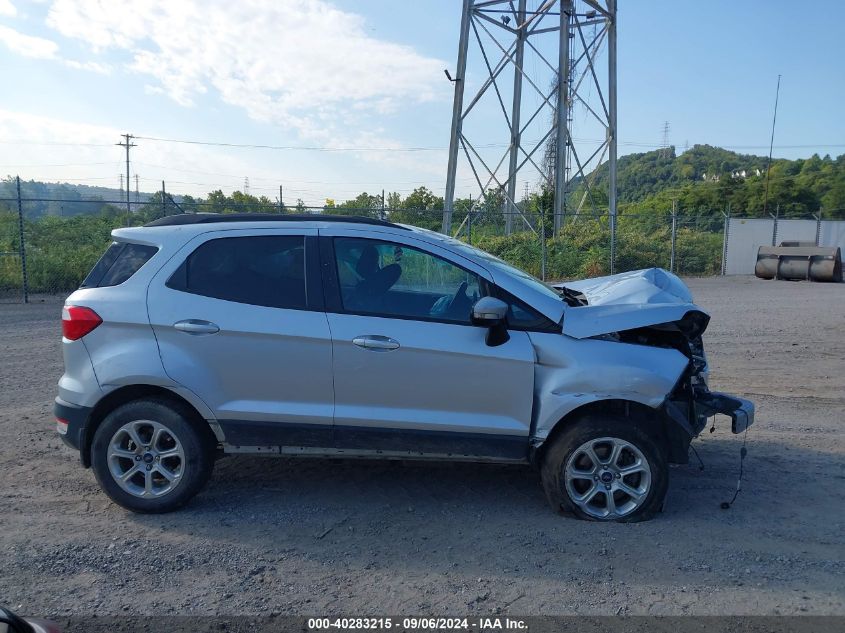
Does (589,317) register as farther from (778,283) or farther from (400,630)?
(778,283)

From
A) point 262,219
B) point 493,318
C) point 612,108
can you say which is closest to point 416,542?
point 493,318

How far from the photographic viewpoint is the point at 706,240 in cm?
2661

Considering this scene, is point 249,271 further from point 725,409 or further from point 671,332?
point 725,409

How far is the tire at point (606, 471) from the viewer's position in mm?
4570

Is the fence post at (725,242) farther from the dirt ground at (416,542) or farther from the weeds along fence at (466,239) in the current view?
the dirt ground at (416,542)

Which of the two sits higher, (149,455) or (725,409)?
(725,409)

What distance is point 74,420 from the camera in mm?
4750

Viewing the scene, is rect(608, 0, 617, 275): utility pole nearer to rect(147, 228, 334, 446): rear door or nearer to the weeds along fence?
the weeds along fence

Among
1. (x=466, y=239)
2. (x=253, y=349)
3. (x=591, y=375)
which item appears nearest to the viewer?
(x=591, y=375)

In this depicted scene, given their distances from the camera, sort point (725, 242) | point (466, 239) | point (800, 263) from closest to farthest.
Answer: point (466, 239)
point (800, 263)
point (725, 242)

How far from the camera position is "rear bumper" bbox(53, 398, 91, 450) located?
473 cm

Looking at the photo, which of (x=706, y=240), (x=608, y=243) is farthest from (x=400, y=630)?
(x=706, y=240)

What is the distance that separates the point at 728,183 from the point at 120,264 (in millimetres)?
52884

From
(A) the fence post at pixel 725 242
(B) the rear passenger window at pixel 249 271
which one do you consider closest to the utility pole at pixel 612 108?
(A) the fence post at pixel 725 242
